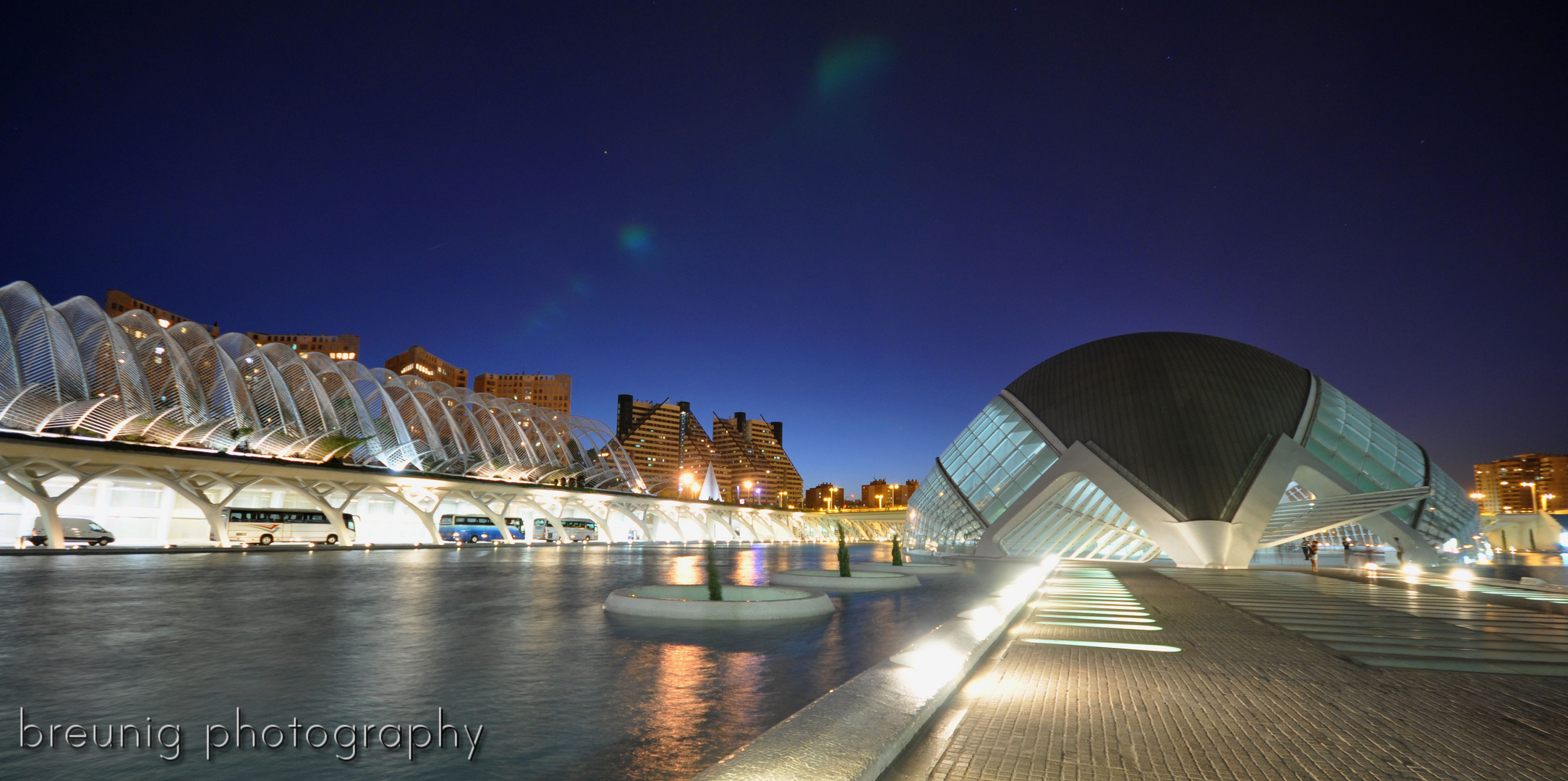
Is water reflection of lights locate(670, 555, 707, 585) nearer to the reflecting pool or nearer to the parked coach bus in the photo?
the reflecting pool

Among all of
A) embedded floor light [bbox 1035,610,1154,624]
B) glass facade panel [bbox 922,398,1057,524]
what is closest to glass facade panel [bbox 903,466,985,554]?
glass facade panel [bbox 922,398,1057,524]

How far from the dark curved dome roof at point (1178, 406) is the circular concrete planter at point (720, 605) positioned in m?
27.0

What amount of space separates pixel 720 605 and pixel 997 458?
32.7 meters

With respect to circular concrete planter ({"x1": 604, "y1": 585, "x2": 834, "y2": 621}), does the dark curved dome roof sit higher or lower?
higher

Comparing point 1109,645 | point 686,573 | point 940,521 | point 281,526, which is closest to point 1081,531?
point 940,521

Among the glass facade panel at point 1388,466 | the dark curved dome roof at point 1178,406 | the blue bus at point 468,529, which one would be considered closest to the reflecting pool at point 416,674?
the dark curved dome roof at point 1178,406

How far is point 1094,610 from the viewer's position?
13.0 meters

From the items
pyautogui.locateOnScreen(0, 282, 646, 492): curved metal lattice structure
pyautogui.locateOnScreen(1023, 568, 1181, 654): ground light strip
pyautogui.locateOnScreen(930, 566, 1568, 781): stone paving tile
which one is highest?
pyautogui.locateOnScreen(0, 282, 646, 492): curved metal lattice structure

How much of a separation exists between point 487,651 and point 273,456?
1652 inches

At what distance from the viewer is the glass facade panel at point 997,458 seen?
3850 cm

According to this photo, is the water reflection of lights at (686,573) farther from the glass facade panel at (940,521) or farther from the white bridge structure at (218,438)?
the white bridge structure at (218,438)

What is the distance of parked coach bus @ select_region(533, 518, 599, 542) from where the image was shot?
68.8m

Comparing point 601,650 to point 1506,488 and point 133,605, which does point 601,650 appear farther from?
point 1506,488

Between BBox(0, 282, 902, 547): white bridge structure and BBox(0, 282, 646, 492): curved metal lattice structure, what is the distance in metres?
0.08
